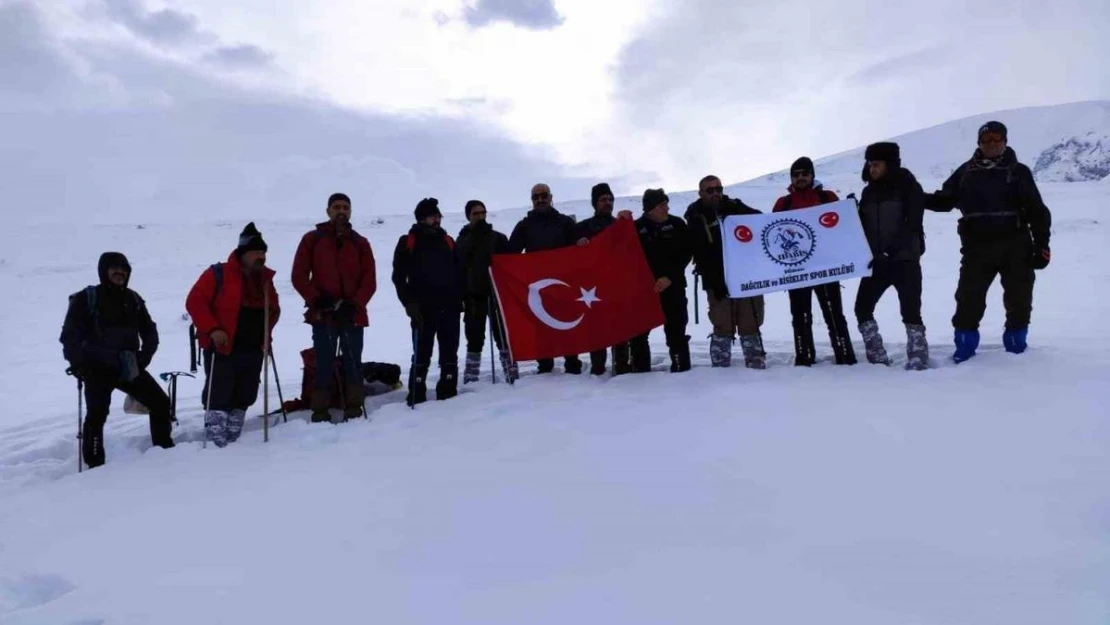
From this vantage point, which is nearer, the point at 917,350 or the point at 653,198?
the point at 917,350

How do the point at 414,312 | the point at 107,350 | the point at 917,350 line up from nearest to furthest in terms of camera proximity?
the point at 107,350 → the point at 917,350 → the point at 414,312

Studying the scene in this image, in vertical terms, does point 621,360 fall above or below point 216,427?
above

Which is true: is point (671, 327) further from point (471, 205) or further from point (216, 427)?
point (216, 427)

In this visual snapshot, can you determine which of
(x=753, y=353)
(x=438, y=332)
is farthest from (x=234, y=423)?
(x=753, y=353)

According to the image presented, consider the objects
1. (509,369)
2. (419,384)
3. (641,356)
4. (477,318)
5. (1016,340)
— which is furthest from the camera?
(477,318)

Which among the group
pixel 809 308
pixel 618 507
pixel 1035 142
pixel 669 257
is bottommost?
pixel 618 507

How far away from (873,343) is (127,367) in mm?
7077

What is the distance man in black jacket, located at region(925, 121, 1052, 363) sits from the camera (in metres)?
6.52

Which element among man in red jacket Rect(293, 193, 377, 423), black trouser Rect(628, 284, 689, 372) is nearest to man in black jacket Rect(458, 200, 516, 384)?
man in red jacket Rect(293, 193, 377, 423)

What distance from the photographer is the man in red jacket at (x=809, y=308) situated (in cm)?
722

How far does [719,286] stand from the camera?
7.44 meters

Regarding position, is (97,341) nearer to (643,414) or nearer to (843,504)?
(643,414)

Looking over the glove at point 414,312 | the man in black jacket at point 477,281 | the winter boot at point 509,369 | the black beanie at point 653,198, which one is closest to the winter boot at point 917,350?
the black beanie at point 653,198

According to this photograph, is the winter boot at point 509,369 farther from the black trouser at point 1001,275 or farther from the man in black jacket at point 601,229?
the black trouser at point 1001,275
